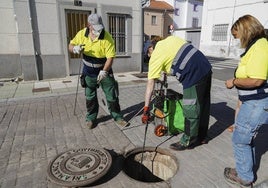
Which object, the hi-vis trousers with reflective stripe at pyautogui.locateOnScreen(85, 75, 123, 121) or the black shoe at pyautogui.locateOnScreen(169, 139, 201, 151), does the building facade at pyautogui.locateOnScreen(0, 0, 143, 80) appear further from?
the black shoe at pyautogui.locateOnScreen(169, 139, 201, 151)

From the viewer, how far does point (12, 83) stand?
759cm

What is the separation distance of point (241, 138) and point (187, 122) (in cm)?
92

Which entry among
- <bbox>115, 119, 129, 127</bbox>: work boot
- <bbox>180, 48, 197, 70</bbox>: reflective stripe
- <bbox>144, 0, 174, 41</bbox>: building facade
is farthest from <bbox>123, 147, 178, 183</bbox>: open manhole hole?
<bbox>144, 0, 174, 41</bbox>: building facade

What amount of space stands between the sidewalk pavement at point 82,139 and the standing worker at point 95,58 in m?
0.48

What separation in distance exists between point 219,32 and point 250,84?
20245mm

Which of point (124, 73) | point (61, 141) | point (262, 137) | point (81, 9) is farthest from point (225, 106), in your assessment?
point (81, 9)

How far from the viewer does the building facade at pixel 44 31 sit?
24.7 feet

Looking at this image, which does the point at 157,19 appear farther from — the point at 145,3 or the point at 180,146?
the point at 180,146

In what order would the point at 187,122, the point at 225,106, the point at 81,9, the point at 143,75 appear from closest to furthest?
the point at 187,122 → the point at 225,106 → the point at 81,9 → the point at 143,75

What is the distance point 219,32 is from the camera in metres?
20.4

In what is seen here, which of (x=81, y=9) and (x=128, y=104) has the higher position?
(x=81, y=9)

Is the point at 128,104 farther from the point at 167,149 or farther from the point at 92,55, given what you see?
the point at 167,149

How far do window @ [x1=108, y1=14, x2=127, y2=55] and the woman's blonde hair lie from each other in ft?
24.3

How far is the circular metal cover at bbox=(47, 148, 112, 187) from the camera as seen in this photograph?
2.55m
